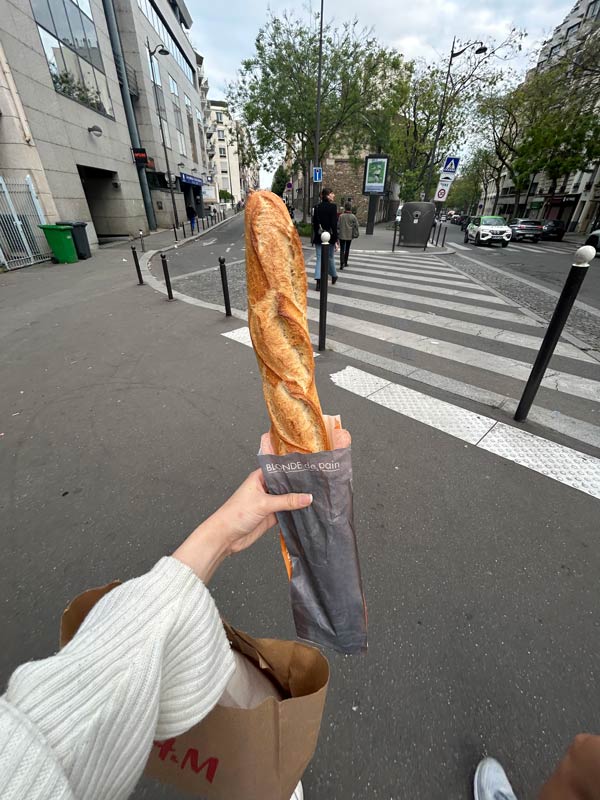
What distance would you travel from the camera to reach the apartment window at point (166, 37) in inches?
955

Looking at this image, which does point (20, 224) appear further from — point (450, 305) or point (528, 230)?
point (528, 230)

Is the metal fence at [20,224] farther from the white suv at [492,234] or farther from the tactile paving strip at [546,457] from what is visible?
the white suv at [492,234]

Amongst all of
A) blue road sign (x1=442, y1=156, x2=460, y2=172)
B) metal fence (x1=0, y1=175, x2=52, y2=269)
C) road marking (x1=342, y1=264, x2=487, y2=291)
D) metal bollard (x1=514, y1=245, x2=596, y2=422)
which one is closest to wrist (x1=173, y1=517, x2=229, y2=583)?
metal bollard (x1=514, y1=245, x2=596, y2=422)

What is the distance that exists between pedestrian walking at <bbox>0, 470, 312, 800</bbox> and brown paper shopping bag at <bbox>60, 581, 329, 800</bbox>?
175mm

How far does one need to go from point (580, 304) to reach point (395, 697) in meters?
9.38

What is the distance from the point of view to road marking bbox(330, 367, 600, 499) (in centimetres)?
287

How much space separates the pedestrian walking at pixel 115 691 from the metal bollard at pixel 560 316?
3.35m

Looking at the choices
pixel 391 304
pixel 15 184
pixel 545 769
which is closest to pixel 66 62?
pixel 15 184

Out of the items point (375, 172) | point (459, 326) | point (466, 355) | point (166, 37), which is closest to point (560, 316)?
point (466, 355)

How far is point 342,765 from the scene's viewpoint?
4.70ft

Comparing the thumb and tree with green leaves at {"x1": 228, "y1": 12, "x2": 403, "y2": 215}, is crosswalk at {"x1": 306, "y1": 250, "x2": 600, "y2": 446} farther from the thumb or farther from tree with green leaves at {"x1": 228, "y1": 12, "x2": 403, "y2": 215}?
tree with green leaves at {"x1": 228, "y1": 12, "x2": 403, "y2": 215}

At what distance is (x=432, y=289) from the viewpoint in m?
8.98

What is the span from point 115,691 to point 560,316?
3.76 meters

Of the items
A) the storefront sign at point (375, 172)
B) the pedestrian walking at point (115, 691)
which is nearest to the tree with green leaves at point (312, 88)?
the storefront sign at point (375, 172)
